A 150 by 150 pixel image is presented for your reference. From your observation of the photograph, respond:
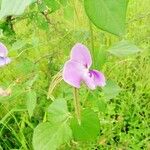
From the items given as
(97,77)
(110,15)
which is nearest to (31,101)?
(97,77)

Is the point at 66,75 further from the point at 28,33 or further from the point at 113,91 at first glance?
the point at 28,33

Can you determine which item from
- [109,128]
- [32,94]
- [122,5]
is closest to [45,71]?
[109,128]

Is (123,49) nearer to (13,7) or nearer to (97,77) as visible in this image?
(97,77)

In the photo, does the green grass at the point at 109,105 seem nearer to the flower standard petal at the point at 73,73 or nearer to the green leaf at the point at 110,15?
the flower standard petal at the point at 73,73

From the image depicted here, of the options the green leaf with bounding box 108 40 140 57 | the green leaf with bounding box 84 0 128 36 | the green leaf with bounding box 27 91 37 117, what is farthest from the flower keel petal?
the green leaf with bounding box 27 91 37 117

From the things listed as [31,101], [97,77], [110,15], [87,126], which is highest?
[110,15]

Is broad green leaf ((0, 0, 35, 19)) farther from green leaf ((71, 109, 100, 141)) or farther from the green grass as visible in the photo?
the green grass

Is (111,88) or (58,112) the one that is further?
(111,88)
